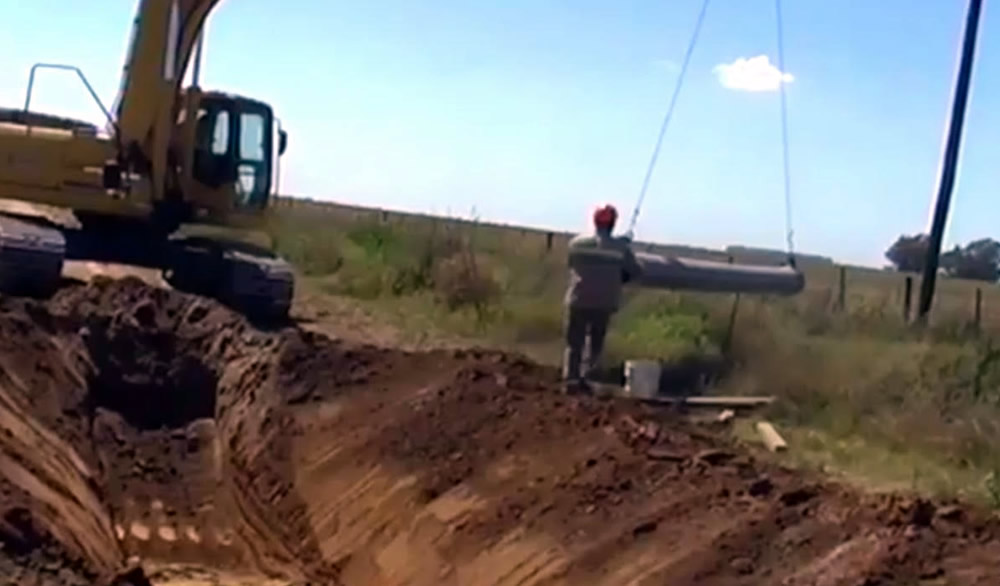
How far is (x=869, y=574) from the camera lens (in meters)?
7.97

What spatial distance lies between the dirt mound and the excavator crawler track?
0.25m

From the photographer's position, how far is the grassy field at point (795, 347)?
13281 millimetres

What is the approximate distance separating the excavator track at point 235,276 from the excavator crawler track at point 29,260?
2.00 meters

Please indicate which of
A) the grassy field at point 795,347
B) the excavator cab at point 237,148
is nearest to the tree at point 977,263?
the grassy field at point 795,347

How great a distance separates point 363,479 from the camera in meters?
12.1

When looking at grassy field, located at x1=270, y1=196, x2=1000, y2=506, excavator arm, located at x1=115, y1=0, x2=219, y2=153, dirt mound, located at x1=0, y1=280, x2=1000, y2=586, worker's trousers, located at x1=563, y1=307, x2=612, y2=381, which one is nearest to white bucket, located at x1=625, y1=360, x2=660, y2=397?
worker's trousers, located at x1=563, y1=307, x2=612, y2=381

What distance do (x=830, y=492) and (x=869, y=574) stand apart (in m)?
1.81

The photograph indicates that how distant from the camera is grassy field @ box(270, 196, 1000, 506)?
43.6ft

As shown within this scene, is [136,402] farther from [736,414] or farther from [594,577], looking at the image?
A: [594,577]

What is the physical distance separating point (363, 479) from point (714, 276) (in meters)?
7.41

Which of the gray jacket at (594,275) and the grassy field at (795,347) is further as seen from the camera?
the gray jacket at (594,275)

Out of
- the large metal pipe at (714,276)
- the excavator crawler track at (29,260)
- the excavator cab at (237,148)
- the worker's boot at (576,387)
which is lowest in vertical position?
the worker's boot at (576,387)

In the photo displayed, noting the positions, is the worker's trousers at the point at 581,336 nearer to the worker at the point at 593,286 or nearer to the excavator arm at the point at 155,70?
the worker at the point at 593,286

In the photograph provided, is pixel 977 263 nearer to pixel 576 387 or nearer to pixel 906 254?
pixel 906 254
